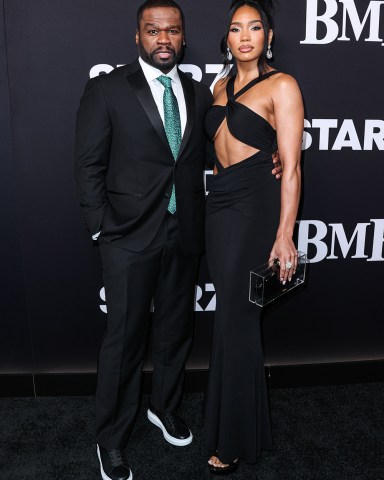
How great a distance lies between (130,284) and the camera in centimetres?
232

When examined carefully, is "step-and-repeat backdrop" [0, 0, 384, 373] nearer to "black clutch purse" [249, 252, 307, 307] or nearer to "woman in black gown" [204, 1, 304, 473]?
"woman in black gown" [204, 1, 304, 473]

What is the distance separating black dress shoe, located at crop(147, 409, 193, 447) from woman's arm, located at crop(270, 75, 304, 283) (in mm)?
925

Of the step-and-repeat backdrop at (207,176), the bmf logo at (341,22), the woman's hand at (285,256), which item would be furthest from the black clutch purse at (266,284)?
the bmf logo at (341,22)

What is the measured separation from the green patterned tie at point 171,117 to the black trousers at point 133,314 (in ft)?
0.97

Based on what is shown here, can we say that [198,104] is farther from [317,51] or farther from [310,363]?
[310,363]

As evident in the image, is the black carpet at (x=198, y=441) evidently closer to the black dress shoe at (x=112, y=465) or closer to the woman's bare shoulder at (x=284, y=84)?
the black dress shoe at (x=112, y=465)

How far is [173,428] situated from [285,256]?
103 cm

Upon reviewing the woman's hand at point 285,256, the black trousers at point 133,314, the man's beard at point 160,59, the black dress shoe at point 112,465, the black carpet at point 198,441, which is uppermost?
the man's beard at point 160,59

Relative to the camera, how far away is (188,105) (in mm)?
2316

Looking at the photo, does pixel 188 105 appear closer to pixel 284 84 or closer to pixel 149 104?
pixel 149 104

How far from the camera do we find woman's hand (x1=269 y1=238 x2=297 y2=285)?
2.18 metres

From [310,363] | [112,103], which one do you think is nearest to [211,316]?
[310,363]

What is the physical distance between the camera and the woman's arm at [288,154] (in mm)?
2082

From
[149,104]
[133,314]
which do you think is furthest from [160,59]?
[133,314]
